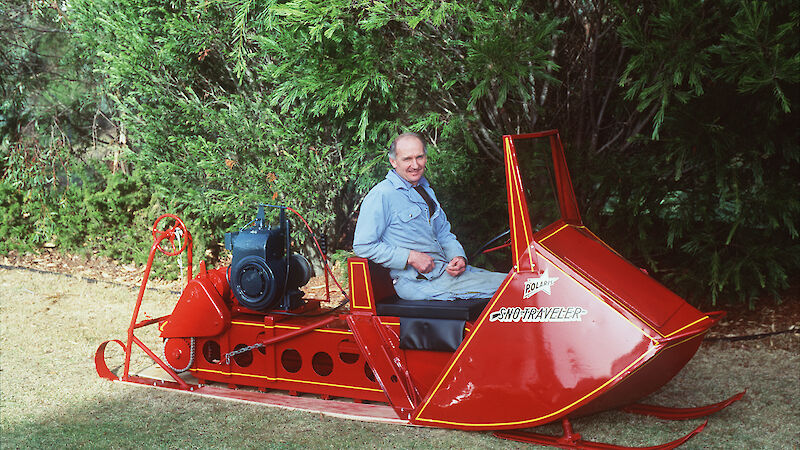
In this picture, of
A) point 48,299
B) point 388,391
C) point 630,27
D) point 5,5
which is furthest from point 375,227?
point 5,5

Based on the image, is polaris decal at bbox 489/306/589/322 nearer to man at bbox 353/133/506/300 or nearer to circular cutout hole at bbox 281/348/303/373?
man at bbox 353/133/506/300

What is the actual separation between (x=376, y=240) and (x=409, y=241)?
0.23m

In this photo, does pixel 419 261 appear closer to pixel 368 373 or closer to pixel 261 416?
pixel 368 373

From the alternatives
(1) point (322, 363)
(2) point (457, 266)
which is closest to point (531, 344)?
(2) point (457, 266)

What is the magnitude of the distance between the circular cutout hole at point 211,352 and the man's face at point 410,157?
1.82 metres

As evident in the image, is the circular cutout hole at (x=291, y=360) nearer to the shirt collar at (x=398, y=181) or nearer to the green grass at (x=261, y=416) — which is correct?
the green grass at (x=261, y=416)

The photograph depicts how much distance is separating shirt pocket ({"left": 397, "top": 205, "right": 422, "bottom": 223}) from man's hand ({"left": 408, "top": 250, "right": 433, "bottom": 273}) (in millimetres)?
212

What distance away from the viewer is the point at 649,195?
5.89 metres

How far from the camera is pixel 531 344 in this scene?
11.8ft

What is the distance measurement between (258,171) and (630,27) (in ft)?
12.2

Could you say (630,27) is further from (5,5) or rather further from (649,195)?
(5,5)

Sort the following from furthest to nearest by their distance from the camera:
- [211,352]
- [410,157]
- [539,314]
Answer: [211,352], [410,157], [539,314]

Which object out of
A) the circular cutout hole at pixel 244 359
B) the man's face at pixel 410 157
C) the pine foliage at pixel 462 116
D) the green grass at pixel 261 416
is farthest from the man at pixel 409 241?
the circular cutout hole at pixel 244 359

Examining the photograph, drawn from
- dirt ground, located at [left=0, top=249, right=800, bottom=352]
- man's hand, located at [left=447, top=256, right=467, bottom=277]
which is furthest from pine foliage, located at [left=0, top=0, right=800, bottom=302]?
man's hand, located at [left=447, top=256, right=467, bottom=277]
